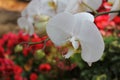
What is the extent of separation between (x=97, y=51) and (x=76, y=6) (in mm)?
149

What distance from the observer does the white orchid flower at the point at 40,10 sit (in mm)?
915

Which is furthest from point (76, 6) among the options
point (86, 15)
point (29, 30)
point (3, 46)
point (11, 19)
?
point (11, 19)

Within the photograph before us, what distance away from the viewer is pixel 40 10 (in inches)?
38.2

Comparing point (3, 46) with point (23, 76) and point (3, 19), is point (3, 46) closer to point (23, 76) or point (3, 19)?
point (23, 76)

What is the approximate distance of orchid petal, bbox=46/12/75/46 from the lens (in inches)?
30.3

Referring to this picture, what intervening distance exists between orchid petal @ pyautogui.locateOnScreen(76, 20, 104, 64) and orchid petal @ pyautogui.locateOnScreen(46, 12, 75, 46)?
20mm

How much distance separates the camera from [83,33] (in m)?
0.78

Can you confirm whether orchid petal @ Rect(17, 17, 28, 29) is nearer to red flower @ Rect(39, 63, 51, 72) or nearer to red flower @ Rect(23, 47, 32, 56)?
red flower @ Rect(39, 63, 51, 72)

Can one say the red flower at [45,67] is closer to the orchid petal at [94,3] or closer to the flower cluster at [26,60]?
the flower cluster at [26,60]

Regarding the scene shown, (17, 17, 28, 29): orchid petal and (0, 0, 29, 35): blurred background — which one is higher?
(17, 17, 28, 29): orchid petal

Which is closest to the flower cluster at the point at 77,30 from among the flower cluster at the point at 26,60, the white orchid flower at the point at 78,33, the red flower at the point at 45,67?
the white orchid flower at the point at 78,33

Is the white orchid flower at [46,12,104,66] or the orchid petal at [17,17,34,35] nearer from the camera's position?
the white orchid flower at [46,12,104,66]

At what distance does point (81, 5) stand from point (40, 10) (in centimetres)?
13

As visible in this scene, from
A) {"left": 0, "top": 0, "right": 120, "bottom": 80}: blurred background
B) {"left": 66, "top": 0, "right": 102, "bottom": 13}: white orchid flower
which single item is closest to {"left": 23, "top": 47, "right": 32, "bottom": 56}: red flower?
{"left": 0, "top": 0, "right": 120, "bottom": 80}: blurred background
